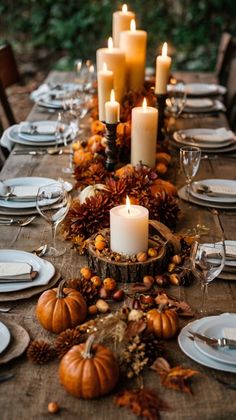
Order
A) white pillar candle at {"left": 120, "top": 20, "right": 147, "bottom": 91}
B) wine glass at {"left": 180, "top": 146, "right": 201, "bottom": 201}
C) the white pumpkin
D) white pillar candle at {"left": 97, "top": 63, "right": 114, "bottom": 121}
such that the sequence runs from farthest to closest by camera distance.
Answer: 1. white pillar candle at {"left": 120, "top": 20, "right": 147, "bottom": 91}
2. white pillar candle at {"left": 97, "top": 63, "right": 114, "bottom": 121}
3. wine glass at {"left": 180, "top": 146, "right": 201, "bottom": 201}
4. the white pumpkin

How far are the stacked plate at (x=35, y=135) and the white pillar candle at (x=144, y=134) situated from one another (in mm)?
433

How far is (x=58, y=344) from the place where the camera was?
1072 mm

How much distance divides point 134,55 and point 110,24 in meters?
3.34

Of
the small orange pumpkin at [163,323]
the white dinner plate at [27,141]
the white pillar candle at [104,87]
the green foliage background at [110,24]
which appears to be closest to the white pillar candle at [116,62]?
the white pillar candle at [104,87]

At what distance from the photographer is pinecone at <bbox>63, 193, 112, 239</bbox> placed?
1.47 m

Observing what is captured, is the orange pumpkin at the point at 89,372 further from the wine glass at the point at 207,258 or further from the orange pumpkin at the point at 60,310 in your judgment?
the wine glass at the point at 207,258

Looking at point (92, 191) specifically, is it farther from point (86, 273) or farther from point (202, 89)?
point (202, 89)

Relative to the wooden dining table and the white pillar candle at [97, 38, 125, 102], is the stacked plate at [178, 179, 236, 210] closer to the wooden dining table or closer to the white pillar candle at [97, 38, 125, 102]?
the wooden dining table

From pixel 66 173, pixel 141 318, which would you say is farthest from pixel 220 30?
pixel 141 318

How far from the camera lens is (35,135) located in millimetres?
2365

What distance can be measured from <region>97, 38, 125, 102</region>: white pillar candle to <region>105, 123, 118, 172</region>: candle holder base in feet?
1.40

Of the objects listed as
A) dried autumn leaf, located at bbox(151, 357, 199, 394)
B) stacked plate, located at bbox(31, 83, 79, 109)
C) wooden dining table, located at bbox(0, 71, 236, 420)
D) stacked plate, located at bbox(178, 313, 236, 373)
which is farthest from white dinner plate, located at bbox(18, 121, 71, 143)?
dried autumn leaf, located at bbox(151, 357, 199, 394)

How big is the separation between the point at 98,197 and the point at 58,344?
516mm

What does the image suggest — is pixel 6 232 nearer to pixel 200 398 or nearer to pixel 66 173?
pixel 66 173
